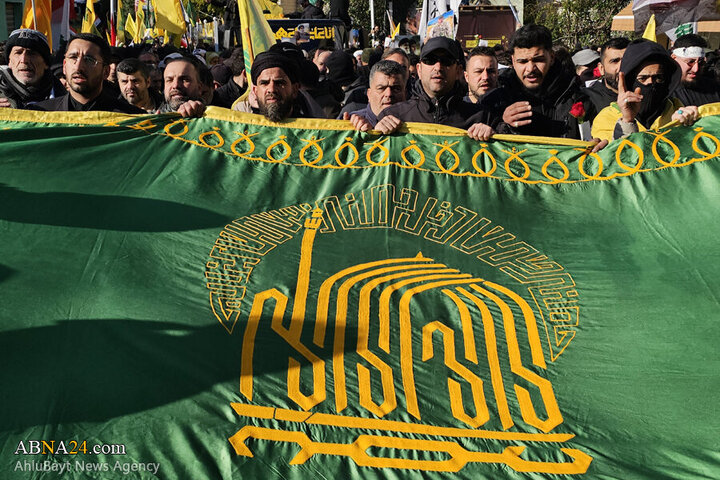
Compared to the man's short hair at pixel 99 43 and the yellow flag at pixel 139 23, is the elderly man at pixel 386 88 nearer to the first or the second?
the man's short hair at pixel 99 43

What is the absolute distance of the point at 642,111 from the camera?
3670mm

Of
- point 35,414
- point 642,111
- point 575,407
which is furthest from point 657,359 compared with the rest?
point 35,414

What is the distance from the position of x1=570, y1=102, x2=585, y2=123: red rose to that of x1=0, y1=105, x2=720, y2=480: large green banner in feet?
1.90

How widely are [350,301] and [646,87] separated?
6.66 ft

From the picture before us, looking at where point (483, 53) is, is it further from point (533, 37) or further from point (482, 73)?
point (533, 37)

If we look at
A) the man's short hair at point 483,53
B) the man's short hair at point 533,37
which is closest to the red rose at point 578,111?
the man's short hair at point 533,37

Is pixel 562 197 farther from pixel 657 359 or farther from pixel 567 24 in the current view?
pixel 567 24

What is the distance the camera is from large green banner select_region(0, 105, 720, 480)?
7.05 feet

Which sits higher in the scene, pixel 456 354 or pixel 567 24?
pixel 567 24

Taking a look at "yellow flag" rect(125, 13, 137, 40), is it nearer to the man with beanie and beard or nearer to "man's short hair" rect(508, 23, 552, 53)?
"man's short hair" rect(508, 23, 552, 53)

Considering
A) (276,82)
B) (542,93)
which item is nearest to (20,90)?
(276,82)

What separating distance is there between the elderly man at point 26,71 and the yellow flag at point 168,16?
19.6 feet

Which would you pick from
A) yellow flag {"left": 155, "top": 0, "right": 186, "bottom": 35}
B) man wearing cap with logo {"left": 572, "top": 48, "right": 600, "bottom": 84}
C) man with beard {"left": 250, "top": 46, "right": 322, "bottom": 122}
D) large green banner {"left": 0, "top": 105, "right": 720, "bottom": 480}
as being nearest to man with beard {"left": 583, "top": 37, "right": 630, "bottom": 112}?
large green banner {"left": 0, "top": 105, "right": 720, "bottom": 480}

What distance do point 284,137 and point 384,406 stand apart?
1.53m
